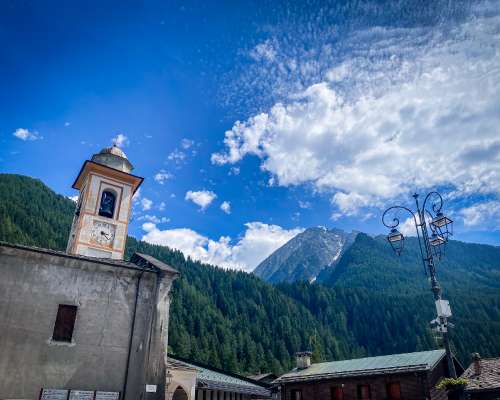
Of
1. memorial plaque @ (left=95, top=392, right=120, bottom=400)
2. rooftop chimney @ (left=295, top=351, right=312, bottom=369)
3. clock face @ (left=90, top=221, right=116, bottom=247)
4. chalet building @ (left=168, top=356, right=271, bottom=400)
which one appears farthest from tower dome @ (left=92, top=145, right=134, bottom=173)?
rooftop chimney @ (left=295, top=351, right=312, bottom=369)

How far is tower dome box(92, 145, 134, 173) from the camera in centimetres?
2605

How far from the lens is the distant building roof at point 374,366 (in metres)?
29.9

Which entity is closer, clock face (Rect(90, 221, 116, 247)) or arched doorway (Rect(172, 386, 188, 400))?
arched doorway (Rect(172, 386, 188, 400))

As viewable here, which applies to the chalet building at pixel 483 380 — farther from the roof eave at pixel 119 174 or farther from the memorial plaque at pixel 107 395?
the roof eave at pixel 119 174

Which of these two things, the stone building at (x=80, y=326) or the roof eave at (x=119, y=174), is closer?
the stone building at (x=80, y=326)

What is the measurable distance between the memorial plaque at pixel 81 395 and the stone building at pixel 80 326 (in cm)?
3

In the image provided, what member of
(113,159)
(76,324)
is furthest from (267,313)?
(76,324)

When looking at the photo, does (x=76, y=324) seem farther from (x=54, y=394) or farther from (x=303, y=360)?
(x=303, y=360)

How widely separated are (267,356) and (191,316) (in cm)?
2262

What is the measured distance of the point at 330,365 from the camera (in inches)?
1437

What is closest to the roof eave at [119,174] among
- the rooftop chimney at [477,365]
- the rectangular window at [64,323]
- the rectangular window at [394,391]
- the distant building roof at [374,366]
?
the rectangular window at [64,323]

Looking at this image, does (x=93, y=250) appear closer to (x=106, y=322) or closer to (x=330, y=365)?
(x=106, y=322)

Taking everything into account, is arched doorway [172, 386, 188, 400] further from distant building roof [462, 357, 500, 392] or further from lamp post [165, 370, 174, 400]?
distant building roof [462, 357, 500, 392]

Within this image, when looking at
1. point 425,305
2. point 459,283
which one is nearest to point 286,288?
point 425,305
